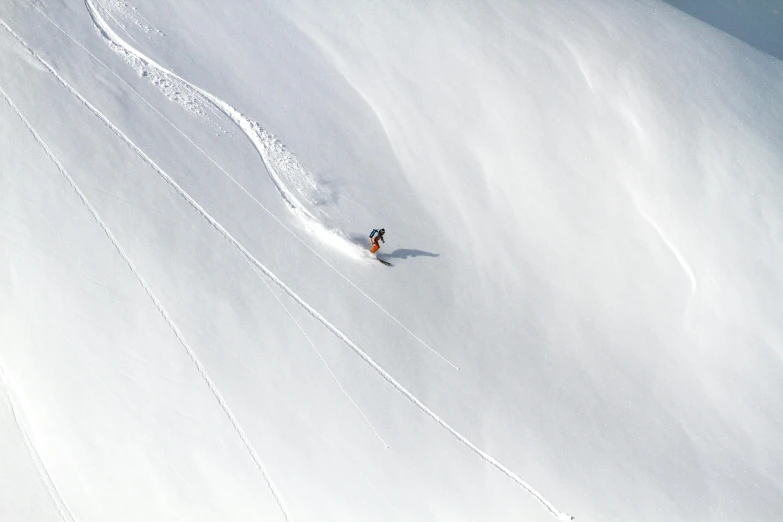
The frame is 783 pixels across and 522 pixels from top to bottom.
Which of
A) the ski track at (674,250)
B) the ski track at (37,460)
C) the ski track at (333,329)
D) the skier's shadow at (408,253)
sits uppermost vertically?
the ski track at (674,250)

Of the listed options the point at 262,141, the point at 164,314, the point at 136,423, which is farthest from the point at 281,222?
the point at 136,423

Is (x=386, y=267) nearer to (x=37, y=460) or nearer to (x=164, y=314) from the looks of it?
(x=164, y=314)

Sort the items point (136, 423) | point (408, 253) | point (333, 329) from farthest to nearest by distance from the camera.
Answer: point (408, 253) → point (333, 329) → point (136, 423)

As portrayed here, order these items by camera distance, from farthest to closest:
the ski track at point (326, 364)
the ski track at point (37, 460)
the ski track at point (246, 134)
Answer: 1. the ski track at point (246, 134)
2. the ski track at point (326, 364)
3. the ski track at point (37, 460)

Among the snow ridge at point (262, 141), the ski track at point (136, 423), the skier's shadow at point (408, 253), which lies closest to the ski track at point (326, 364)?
the snow ridge at point (262, 141)

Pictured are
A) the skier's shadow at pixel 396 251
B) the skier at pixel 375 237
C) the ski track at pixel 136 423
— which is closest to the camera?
the ski track at pixel 136 423

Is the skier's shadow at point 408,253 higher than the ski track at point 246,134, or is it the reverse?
the skier's shadow at point 408,253

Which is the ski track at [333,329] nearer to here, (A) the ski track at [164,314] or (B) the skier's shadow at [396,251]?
(A) the ski track at [164,314]

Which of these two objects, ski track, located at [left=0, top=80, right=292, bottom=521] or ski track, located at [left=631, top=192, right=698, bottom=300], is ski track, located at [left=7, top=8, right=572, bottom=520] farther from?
ski track, located at [left=631, top=192, right=698, bottom=300]
